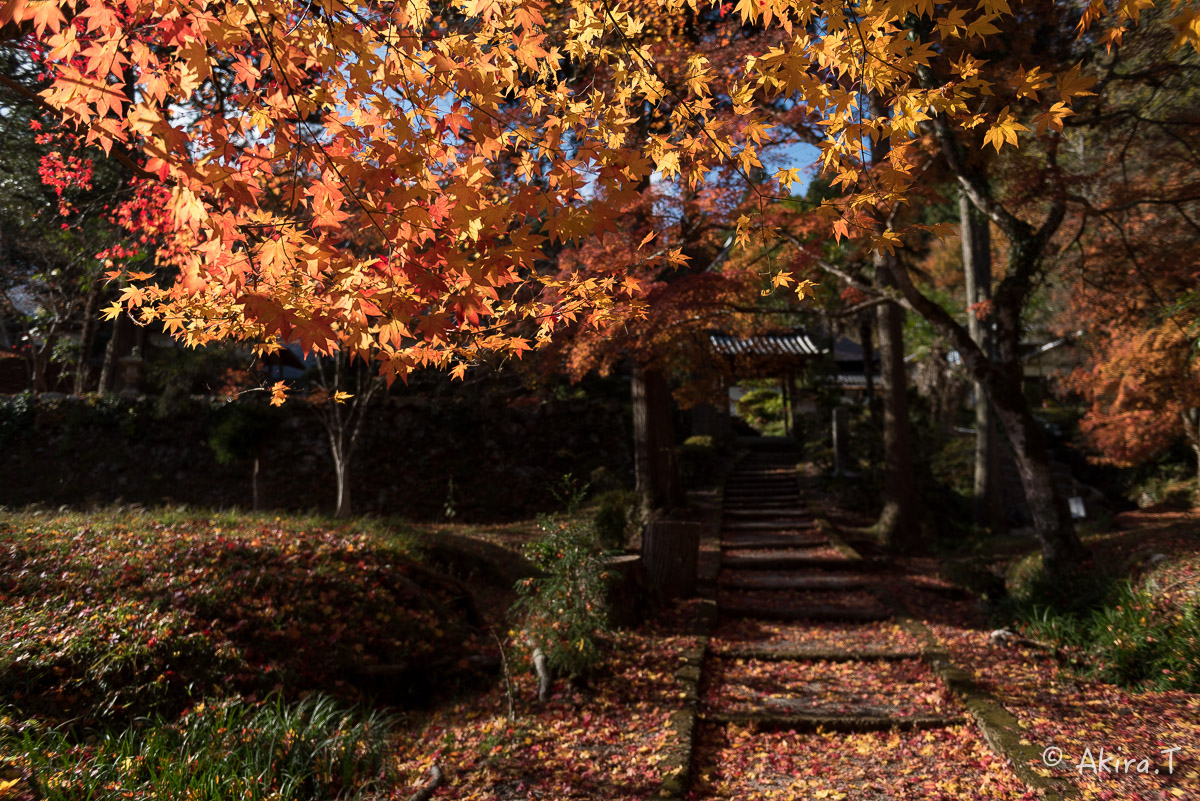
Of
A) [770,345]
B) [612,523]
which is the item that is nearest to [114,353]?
[612,523]

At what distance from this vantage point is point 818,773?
3.65 metres

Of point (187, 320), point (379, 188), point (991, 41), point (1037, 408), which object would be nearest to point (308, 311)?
point (379, 188)

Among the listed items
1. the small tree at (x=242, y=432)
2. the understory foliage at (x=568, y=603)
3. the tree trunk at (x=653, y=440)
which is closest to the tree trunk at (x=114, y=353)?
the small tree at (x=242, y=432)

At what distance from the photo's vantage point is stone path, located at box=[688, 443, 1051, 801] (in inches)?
140

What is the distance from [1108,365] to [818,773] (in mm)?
9942

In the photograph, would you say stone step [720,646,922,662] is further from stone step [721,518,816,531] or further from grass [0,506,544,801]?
stone step [721,518,816,531]

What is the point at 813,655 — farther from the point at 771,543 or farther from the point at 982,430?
the point at 982,430

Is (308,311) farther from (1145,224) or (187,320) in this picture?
(1145,224)

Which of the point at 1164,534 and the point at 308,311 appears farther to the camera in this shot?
the point at 1164,534

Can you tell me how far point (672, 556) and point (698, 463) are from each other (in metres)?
6.79

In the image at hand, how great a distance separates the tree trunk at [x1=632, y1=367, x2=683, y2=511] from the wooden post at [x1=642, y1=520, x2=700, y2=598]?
317cm

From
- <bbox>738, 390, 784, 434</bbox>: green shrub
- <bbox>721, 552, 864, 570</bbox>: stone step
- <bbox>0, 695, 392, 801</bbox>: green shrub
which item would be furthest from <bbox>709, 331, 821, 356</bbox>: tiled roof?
<bbox>0, 695, 392, 801</bbox>: green shrub

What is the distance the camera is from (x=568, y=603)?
4.96m

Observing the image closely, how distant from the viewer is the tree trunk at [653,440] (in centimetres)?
1009
